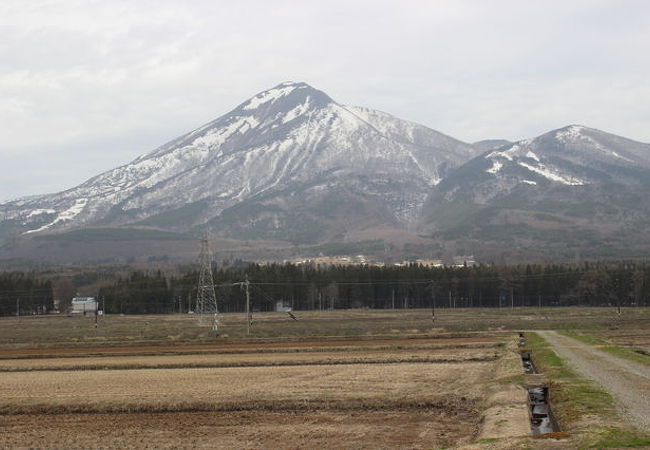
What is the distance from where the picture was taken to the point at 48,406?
97.5 ft

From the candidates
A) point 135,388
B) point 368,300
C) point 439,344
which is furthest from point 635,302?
point 135,388

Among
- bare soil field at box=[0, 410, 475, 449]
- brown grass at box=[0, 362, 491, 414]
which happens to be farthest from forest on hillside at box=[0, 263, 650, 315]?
bare soil field at box=[0, 410, 475, 449]

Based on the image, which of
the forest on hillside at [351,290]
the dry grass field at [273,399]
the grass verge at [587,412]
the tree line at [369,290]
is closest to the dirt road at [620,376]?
the grass verge at [587,412]

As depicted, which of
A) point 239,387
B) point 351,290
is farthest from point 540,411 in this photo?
point 351,290

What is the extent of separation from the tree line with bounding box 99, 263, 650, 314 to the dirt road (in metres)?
118

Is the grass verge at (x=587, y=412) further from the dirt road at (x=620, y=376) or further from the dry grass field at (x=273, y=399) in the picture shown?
the dry grass field at (x=273, y=399)

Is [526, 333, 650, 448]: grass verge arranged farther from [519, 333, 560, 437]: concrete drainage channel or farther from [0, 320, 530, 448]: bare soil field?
[0, 320, 530, 448]: bare soil field

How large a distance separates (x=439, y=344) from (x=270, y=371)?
21.7 meters

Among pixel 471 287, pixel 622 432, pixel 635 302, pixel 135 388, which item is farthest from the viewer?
pixel 471 287

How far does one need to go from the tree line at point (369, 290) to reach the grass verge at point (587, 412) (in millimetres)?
Result: 133242

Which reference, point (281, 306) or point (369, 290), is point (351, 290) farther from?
point (281, 306)

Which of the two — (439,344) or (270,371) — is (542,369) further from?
(439,344)

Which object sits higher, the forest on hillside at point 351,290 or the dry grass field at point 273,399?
the forest on hillside at point 351,290

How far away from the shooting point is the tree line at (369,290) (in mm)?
165625
